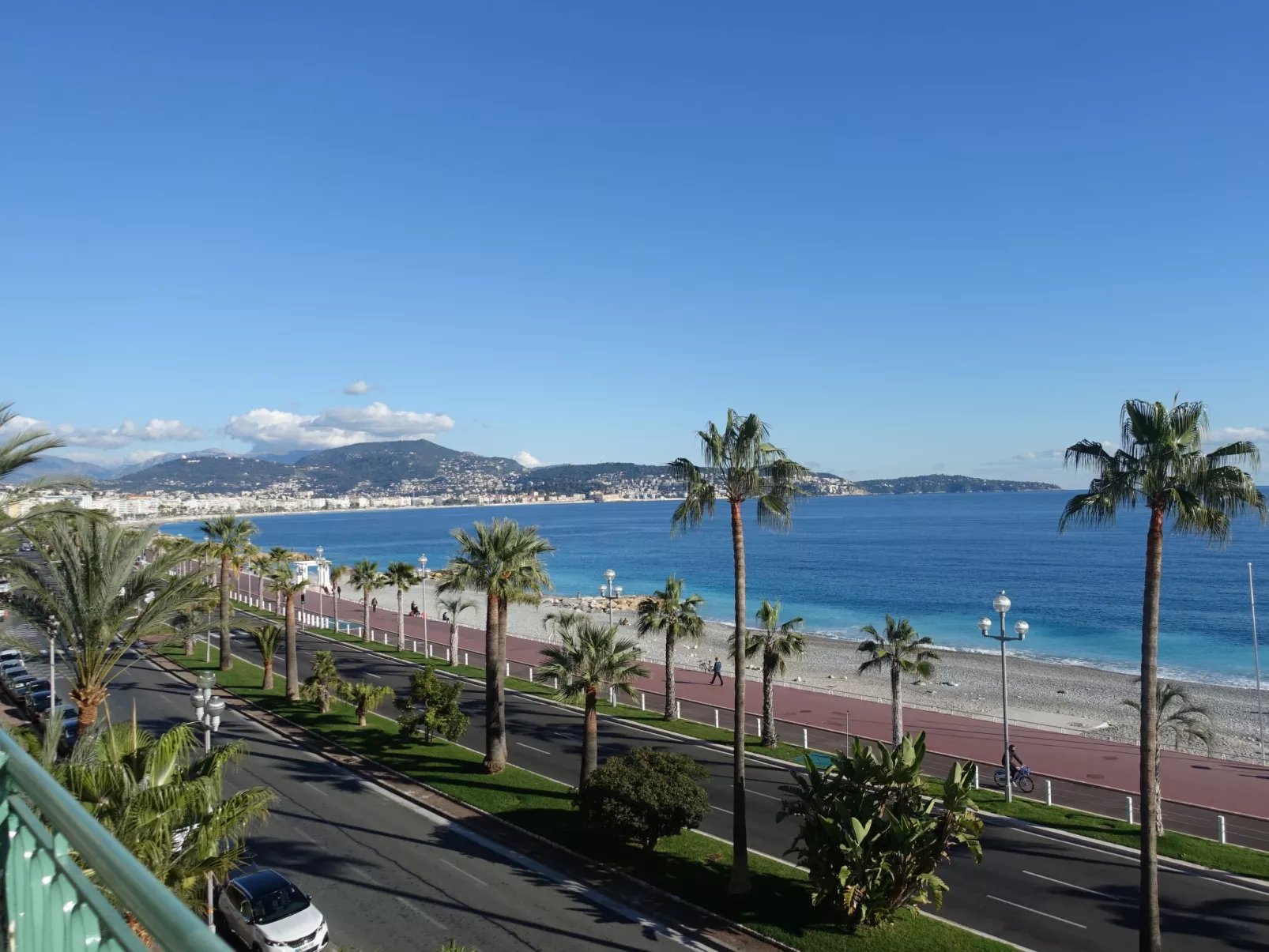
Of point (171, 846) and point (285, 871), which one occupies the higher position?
point (171, 846)

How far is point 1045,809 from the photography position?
23.9 m

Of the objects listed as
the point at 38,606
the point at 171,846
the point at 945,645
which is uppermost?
the point at 38,606

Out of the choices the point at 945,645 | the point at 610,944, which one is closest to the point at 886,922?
the point at 610,944

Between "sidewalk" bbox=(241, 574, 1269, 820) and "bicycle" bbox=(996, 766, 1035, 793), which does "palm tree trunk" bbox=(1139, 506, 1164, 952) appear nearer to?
"bicycle" bbox=(996, 766, 1035, 793)

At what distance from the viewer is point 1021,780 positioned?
26484 millimetres

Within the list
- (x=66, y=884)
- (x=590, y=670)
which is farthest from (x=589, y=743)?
(x=66, y=884)

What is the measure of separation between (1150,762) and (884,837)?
196 inches

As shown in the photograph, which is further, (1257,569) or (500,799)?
(1257,569)

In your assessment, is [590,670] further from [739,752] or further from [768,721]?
[768,721]

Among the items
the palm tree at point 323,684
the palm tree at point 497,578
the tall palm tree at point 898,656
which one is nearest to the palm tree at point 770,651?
Result: the tall palm tree at point 898,656

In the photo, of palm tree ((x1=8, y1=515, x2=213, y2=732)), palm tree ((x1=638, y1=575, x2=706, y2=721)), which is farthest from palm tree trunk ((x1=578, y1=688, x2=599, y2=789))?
palm tree ((x1=8, y1=515, x2=213, y2=732))

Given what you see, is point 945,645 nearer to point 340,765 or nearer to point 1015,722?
point 1015,722

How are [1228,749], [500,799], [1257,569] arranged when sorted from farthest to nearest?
[1257,569], [1228,749], [500,799]

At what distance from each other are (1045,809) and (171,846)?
2288 centimetres
